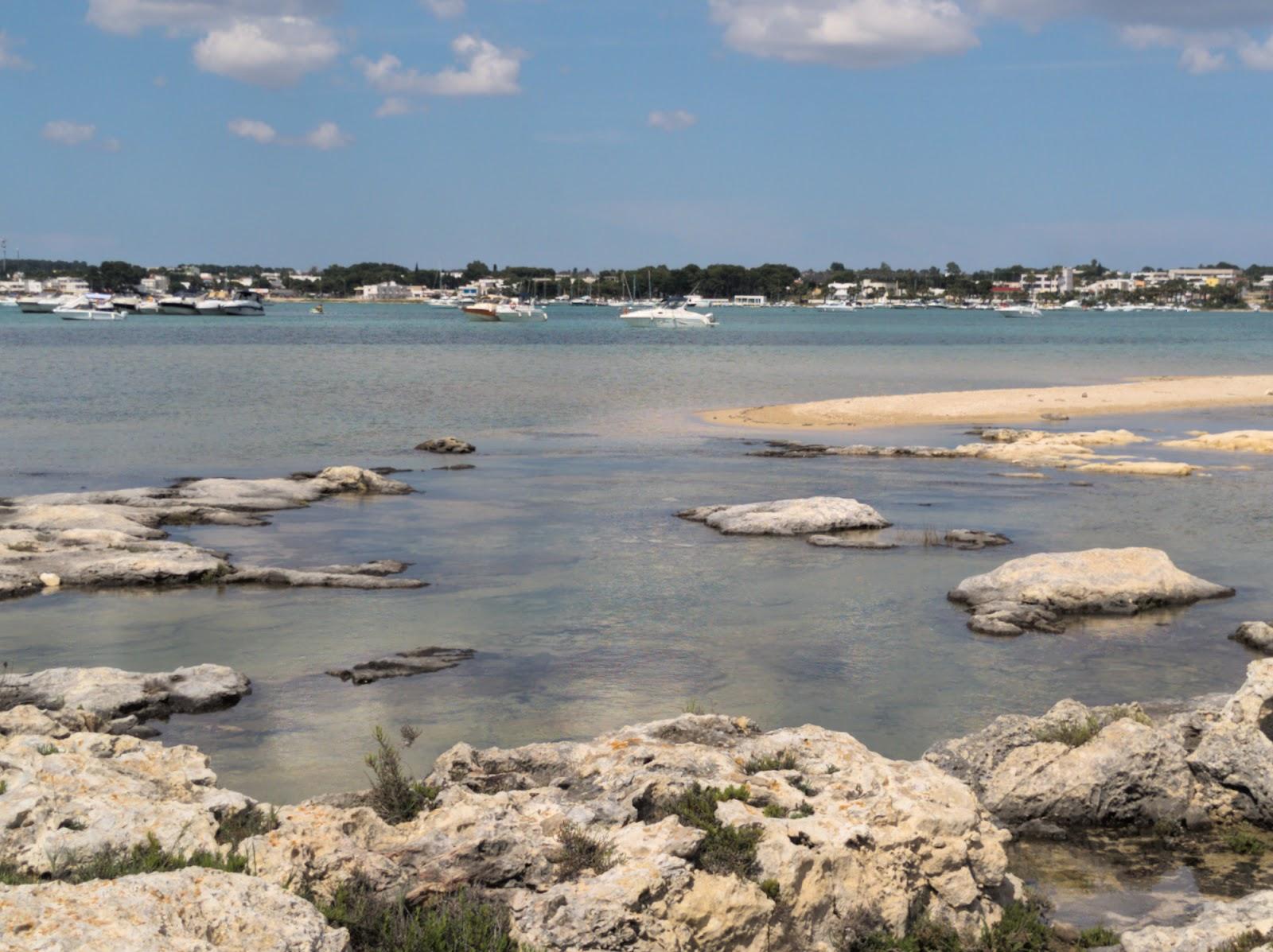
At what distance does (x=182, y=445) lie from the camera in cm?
3906

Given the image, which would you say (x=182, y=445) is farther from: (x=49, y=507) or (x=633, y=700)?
(x=633, y=700)

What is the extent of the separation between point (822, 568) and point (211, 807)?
1368 centimetres

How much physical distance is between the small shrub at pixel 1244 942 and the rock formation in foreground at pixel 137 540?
1375cm

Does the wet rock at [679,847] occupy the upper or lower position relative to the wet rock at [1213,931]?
upper

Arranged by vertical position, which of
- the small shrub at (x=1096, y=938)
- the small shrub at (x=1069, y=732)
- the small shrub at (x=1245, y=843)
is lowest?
the small shrub at (x=1245, y=843)

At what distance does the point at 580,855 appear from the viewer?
7984mm

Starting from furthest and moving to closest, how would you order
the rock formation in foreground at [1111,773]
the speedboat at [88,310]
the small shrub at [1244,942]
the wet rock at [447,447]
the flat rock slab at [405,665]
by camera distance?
the speedboat at [88,310] → the wet rock at [447,447] → the flat rock slab at [405,665] → the rock formation in foreground at [1111,773] → the small shrub at [1244,942]

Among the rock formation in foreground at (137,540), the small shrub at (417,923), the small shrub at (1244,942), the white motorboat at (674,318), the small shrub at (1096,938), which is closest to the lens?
the small shrub at (417,923)

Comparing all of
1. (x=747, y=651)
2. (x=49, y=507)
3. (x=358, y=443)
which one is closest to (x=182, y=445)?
(x=358, y=443)

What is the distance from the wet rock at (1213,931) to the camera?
7.73 metres

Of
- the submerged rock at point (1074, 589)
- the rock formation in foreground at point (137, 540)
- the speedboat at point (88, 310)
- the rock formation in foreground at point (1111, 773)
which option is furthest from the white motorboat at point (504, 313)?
the rock formation in foreground at point (1111, 773)

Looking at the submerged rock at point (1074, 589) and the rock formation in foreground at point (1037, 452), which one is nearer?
the submerged rock at point (1074, 589)

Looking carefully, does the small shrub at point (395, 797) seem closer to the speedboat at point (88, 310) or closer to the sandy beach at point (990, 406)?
the sandy beach at point (990, 406)

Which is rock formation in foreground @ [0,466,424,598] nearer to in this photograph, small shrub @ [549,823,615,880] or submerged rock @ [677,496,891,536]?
submerged rock @ [677,496,891,536]
